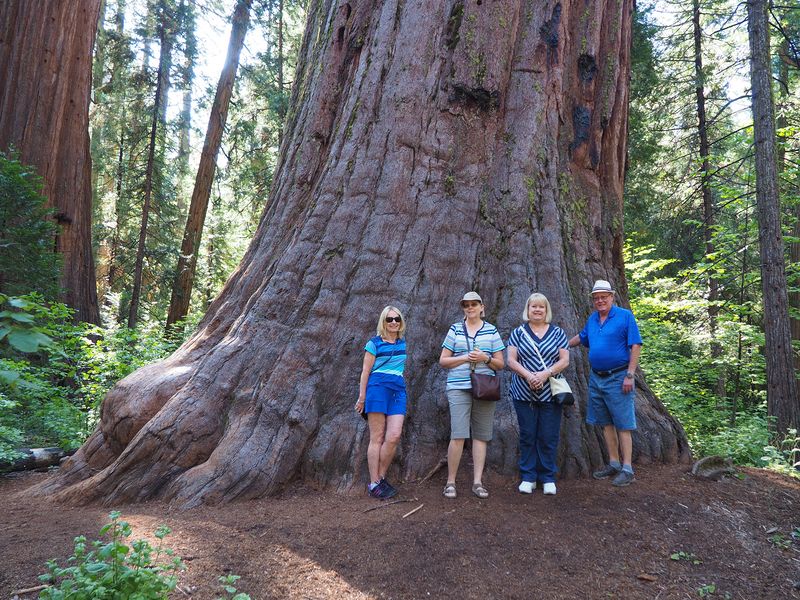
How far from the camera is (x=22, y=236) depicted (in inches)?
272

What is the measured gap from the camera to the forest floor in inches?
126

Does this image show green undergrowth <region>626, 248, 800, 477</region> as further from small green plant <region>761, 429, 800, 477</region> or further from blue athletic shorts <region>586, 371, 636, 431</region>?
blue athletic shorts <region>586, 371, 636, 431</region>

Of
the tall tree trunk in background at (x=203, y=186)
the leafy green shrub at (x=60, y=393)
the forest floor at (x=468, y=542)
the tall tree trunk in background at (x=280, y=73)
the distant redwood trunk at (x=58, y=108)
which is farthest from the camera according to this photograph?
the tall tree trunk in background at (x=280, y=73)

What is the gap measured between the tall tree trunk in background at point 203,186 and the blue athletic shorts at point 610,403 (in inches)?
486

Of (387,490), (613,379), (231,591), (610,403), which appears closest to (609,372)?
(613,379)

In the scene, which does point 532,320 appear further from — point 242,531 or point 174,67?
point 174,67

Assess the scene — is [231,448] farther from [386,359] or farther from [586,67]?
[586,67]

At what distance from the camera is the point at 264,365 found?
189 inches

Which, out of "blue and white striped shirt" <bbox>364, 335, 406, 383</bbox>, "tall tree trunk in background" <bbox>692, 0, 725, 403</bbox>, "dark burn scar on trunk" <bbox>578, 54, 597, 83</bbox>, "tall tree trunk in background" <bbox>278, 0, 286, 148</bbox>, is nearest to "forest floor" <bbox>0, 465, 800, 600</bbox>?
"blue and white striped shirt" <bbox>364, 335, 406, 383</bbox>

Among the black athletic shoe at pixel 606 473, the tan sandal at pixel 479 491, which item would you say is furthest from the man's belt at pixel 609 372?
the tan sandal at pixel 479 491

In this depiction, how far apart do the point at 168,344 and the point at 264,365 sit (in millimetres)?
5728

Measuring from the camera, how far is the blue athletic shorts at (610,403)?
15.2 feet

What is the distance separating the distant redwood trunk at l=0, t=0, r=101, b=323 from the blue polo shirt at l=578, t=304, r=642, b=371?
926 cm

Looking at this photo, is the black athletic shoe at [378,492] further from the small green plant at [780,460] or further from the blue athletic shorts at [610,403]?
the small green plant at [780,460]
